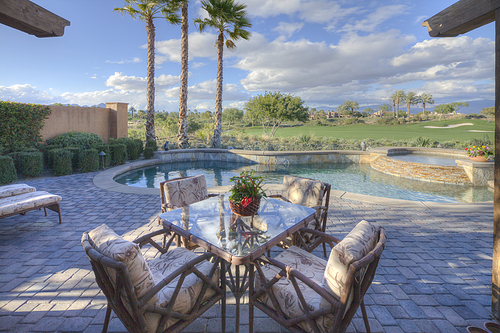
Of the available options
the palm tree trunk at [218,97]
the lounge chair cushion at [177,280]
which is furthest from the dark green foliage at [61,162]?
the lounge chair cushion at [177,280]

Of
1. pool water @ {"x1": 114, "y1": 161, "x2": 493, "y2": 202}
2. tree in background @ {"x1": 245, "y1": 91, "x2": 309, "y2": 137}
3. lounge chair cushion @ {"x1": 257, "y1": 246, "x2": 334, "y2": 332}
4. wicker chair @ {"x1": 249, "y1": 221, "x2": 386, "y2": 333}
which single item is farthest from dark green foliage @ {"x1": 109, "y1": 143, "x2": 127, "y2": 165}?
tree in background @ {"x1": 245, "y1": 91, "x2": 309, "y2": 137}

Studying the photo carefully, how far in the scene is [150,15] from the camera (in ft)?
39.6

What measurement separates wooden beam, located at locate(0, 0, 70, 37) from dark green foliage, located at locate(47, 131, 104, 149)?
7770 mm

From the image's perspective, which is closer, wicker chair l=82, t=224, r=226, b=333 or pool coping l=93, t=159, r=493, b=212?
wicker chair l=82, t=224, r=226, b=333

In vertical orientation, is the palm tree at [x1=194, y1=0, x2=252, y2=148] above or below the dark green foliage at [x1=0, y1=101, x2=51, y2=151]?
above

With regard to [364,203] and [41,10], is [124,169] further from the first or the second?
[364,203]

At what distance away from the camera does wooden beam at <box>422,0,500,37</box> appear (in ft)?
6.56

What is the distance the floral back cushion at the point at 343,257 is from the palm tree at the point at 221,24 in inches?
502

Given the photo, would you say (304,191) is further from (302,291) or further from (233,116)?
(233,116)

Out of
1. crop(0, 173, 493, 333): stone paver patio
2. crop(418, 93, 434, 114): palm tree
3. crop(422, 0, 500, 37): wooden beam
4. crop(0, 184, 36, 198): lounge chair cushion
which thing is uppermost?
crop(418, 93, 434, 114): palm tree

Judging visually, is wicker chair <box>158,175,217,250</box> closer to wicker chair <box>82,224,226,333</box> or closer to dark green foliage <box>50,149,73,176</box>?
wicker chair <box>82,224,226,333</box>

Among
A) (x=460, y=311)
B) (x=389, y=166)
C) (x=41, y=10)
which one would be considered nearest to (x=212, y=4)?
(x=389, y=166)

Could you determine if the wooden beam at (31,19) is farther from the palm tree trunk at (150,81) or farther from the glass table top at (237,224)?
the palm tree trunk at (150,81)

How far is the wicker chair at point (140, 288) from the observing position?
1333 millimetres
